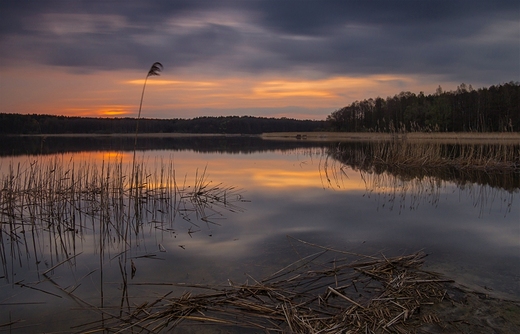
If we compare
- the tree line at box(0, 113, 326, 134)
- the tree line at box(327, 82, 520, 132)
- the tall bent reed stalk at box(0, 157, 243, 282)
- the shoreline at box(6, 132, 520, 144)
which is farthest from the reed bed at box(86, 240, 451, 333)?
the tree line at box(0, 113, 326, 134)

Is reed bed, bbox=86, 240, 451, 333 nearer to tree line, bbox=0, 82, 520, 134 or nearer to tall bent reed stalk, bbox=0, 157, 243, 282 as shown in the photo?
tall bent reed stalk, bbox=0, 157, 243, 282

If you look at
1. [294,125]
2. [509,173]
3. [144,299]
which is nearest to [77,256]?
[144,299]

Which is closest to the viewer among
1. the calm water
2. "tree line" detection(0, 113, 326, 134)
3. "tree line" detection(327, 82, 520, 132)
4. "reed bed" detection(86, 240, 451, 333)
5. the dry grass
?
"reed bed" detection(86, 240, 451, 333)

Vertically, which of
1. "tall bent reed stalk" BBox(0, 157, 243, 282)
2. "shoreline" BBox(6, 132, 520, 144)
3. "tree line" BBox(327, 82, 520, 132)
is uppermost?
"tree line" BBox(327, 82, 520, 132)

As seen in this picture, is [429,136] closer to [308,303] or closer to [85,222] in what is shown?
[85,222]

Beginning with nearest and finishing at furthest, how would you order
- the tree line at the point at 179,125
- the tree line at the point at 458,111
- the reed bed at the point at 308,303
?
the reed bed at the point at 308,303 → the tree line at the point at 458,111 → the tree line at the point at 179,125

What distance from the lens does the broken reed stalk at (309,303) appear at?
3.19m

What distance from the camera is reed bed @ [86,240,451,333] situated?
319cm

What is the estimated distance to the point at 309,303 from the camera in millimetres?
3568

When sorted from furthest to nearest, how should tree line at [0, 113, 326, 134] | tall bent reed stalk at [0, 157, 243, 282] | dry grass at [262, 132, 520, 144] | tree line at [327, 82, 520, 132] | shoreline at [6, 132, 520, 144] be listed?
1. tree line at [0, 113, 326, 134]
2. tree line at [327, 82, 520, 132]
3. shoreline at [6, 132, 520, 144]
4. dry grass at [262, 132, 520, 144]
5. tall bent reed stalk at [0, 157, 243, 282]

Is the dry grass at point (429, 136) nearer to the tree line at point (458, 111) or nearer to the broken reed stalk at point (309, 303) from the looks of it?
the tree line at point (458, 111)

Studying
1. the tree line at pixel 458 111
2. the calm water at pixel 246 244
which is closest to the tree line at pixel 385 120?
the tree line at pixel 458 111

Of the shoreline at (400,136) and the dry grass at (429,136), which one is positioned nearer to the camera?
the dry grass at (429,136)

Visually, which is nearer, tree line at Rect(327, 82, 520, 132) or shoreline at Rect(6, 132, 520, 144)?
shoreline at Rect(6, 132, 520, 144)
